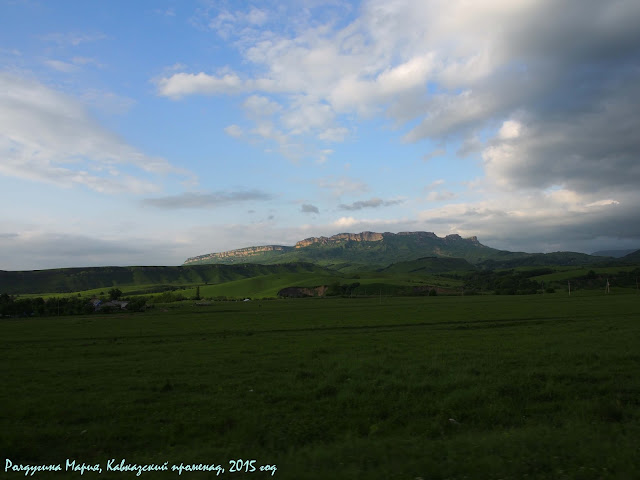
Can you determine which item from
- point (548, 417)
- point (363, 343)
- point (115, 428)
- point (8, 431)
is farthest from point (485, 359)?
point (8, 431)

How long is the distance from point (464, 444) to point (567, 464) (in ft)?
9.05

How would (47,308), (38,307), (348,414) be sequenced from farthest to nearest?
(47,308)
(38,307)
(348,414)

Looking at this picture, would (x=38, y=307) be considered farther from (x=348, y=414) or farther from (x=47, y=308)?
(x=348, y=414)

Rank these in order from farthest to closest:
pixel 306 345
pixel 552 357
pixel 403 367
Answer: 1. pixel 306 345
2. pixel 552 357
3. pixel 403 367

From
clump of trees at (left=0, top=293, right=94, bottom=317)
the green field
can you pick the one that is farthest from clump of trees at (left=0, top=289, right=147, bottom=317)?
the green field

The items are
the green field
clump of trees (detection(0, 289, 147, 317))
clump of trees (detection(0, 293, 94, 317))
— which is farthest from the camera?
clump of trees (detection(0, 289, 147, 317))

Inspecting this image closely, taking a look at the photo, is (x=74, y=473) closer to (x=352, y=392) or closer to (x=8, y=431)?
(x=8, y=431)

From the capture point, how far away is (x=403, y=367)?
23906mm

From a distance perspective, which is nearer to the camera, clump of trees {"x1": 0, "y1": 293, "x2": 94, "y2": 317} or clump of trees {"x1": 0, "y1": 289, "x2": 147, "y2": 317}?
clump of trees {"x1": 0, "y1": 293, "x2": 94, "y2": 317}

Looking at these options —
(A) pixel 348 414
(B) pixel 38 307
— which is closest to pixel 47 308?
(B) pixel 38 307

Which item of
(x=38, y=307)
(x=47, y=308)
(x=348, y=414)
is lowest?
(x=47, y=308)

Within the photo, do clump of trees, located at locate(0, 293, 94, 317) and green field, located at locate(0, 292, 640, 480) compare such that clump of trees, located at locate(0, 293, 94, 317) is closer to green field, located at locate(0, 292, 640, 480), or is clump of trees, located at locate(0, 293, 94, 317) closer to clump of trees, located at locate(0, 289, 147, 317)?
clump of trees, located at locate(0, 289, 147, 317)

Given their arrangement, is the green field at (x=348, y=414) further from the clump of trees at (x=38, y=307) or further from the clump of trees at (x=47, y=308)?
the clump of trees at (x=38, y=307)

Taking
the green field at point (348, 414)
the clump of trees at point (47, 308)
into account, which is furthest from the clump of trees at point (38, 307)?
the green field at point (348, 414)
